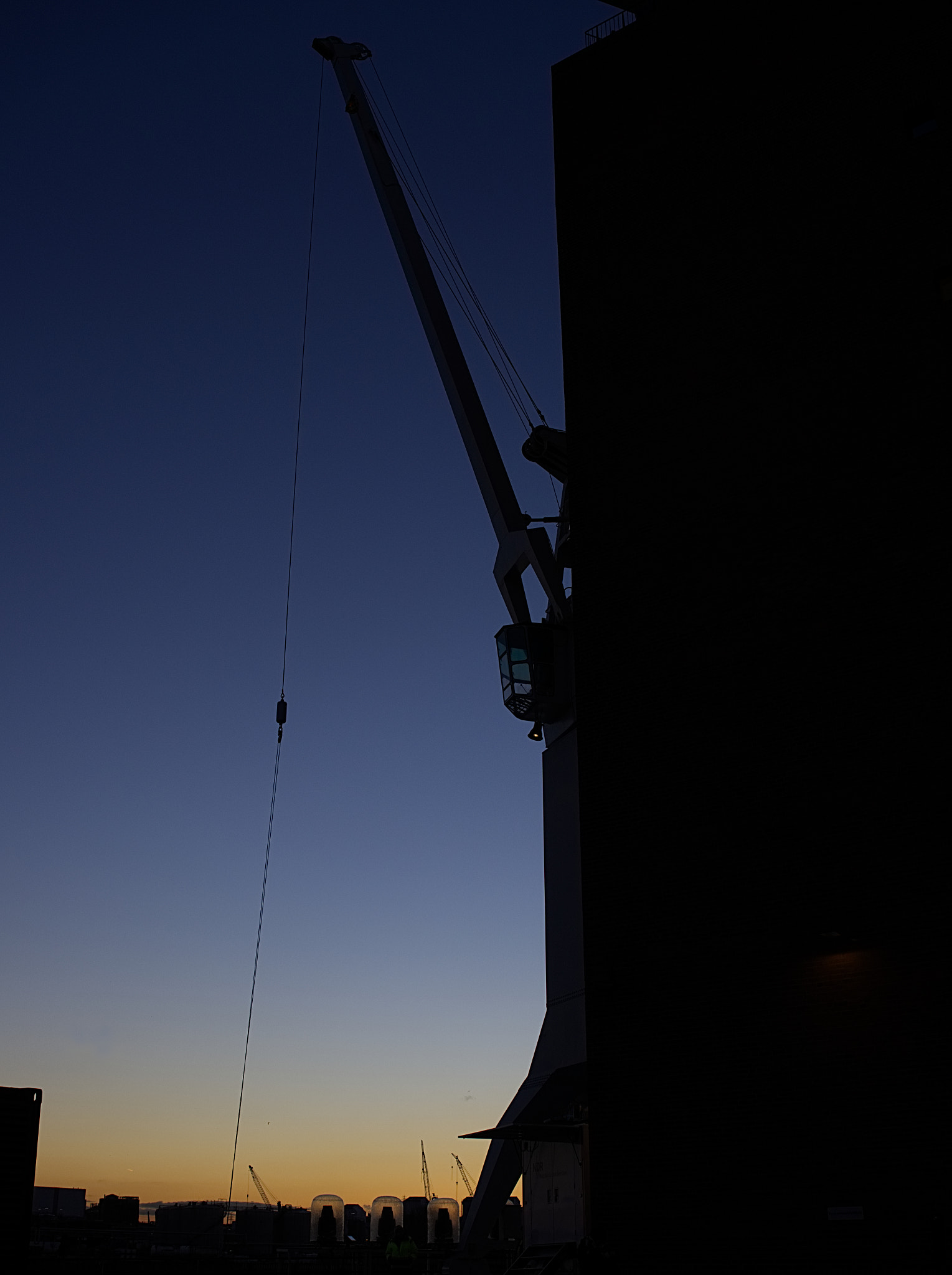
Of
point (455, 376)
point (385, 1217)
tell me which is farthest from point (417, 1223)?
point (455, 376)

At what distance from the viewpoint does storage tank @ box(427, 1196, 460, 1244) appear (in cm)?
4603

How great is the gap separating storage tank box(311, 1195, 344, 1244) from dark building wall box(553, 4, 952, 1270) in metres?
23.7

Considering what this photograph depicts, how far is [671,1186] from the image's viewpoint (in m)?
18.3

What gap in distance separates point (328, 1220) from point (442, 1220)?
517 centimetres

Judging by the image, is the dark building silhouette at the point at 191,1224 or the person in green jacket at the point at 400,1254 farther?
the dark building silhouette at the point at 191,1224

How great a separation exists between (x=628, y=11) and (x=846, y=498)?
1602 centimetres

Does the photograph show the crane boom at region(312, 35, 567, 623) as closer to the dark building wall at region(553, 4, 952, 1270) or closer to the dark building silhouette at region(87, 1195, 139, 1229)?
the dark building wall at region(553, 4, 952, 1270)

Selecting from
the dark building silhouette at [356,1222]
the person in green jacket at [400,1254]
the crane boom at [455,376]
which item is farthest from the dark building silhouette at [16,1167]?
the dark building silhouette at [356,1222]

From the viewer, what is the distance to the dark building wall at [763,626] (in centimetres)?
1736

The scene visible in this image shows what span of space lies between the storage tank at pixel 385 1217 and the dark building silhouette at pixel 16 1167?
116 ft

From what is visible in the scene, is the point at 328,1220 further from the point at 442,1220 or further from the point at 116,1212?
the point at 116,1212

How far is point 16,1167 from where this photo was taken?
43.2 feet

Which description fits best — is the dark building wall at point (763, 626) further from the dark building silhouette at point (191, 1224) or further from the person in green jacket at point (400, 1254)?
the dark building silhouette at point (191, 1224)

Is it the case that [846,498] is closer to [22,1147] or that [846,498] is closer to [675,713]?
[675,713]
